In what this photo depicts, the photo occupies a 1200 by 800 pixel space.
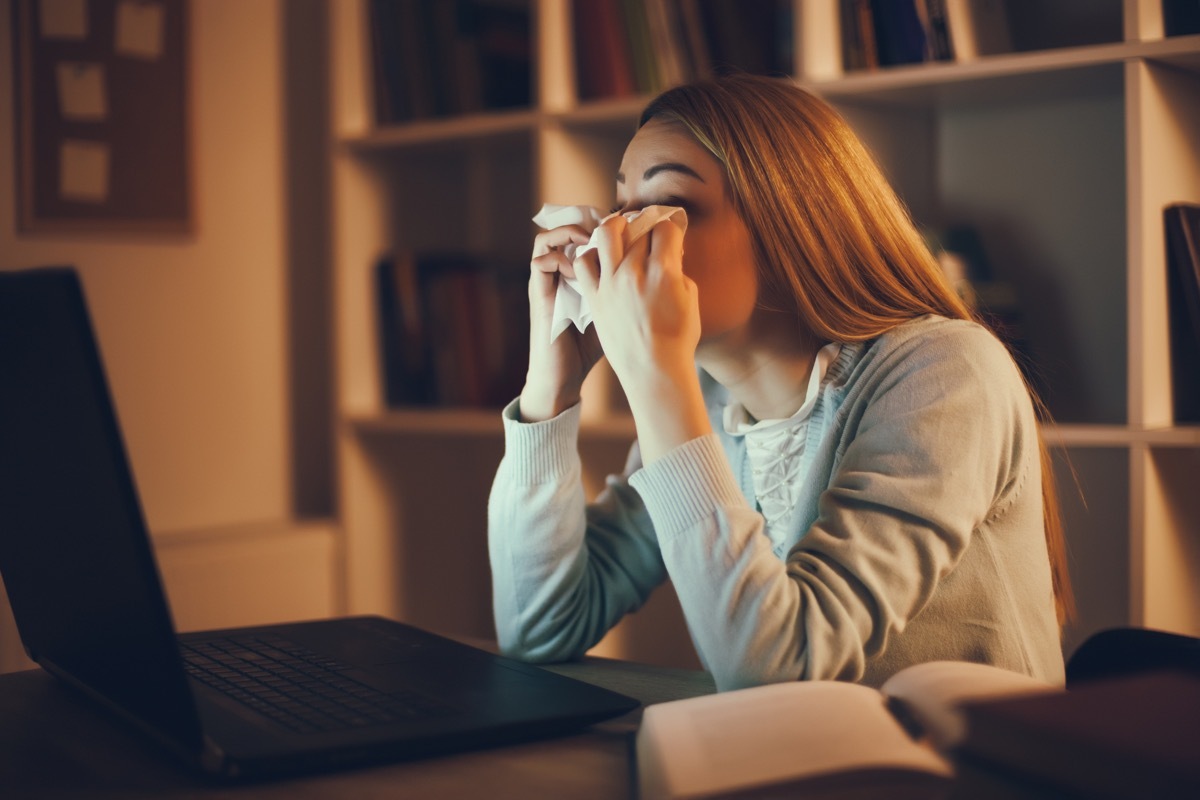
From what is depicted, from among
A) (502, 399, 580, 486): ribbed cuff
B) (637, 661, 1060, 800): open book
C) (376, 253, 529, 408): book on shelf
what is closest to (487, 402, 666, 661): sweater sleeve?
(502, 399, 580, 486): ribbed cuff

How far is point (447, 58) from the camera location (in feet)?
7.20

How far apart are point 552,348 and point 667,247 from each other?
0.72ft

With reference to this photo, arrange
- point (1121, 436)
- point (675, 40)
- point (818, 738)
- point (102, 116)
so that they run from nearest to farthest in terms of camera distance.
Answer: point (818, 738) < point (1121, 436) < point (675, 40) < point (102, 116)

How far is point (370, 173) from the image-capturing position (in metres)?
2.31

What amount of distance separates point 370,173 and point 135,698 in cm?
166

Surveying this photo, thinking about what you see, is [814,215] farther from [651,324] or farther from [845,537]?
[845,537]

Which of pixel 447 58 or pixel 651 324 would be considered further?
pixel 447 58

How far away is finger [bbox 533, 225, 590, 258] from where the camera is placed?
4.14 ft

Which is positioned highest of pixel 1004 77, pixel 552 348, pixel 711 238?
pixel 1004 77

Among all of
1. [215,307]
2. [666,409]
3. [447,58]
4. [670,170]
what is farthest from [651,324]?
[215,307]

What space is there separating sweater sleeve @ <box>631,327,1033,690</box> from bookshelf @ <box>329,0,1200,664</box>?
0.50 meters

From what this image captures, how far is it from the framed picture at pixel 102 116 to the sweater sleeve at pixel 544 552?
1159mm

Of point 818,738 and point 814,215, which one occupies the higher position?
point 814,215

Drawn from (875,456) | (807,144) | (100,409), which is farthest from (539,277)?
(100,409)
